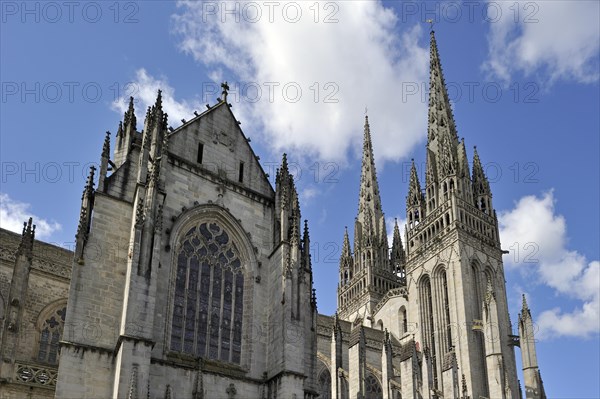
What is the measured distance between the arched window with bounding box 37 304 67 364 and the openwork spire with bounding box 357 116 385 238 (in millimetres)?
37386

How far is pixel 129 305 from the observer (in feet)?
51.0

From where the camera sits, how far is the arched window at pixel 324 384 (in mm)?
35125

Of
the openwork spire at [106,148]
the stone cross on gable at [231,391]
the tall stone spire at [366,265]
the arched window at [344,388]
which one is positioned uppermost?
the tall stone spire at [366,265]

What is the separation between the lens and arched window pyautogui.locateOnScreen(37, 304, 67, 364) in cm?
2345

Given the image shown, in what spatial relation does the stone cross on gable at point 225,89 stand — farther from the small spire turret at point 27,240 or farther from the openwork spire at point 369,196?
the openwork spire at point 369,196

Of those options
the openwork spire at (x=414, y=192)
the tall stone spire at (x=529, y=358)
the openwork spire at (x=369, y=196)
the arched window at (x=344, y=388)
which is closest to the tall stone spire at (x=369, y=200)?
the openwork spire at (x=369, y=196)

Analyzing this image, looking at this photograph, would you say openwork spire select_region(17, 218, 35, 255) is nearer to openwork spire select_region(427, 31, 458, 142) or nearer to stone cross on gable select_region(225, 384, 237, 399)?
stone cross on gable select_region(225, 384, 237, 399)

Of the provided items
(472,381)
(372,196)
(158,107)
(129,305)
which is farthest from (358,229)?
(129,305)

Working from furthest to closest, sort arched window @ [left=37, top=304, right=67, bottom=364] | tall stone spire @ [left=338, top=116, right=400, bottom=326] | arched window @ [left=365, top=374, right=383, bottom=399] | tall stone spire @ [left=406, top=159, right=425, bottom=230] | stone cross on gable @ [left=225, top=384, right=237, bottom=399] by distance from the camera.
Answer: tall stone spire @ [left=338, top=116, right=400, bottom=326]
tall stone spire @ [left=406, top=159, right=425, bottom=230]
arched window @ [left=365, top=374, right=383, bottom=399]
arched window @ [left=37, top=304, right=67, bottom=364]
stone cross on gable @ [left=225, top=384, right=237, bottom=399]

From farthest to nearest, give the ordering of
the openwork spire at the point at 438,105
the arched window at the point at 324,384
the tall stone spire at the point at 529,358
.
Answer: the openwork spire at the point at 438,105, the tall stone spire at the point at 529,358, the arched window at the point at 324,384

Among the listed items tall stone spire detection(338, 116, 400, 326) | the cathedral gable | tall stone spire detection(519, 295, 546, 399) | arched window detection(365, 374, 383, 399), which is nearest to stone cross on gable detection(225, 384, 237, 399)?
the cathedral gable

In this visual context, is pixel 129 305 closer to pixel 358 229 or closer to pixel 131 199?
pixel 131 199

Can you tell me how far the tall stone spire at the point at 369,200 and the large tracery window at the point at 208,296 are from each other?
3889 centimetres

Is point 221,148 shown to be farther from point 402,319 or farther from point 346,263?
point 346,263
